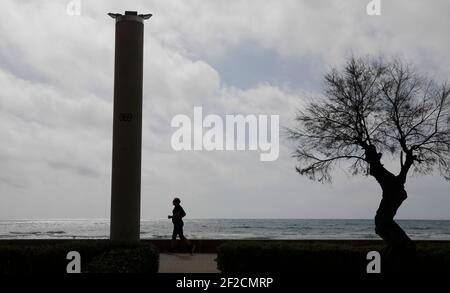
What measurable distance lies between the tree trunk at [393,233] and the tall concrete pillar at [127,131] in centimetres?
615

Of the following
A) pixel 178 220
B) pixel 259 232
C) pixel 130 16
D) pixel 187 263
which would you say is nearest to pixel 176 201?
pixel 178 220

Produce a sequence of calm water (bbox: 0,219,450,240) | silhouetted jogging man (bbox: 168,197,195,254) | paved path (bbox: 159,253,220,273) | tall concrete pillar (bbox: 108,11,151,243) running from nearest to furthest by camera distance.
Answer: paved path (bbox: 159,253,220,273), tall concrete pillar (bbox: 108,11,151,243), silhouetted jogging man (bbox: 168,197,195,254), calm water (bbox: 0,219,450,240)

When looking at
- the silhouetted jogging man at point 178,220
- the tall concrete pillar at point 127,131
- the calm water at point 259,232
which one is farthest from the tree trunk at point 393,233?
the calm water at point 259,232

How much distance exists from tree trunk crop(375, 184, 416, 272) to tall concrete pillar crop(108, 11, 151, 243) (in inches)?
242

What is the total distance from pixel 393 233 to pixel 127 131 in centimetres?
695

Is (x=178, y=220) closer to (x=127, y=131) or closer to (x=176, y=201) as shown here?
(x=176, y=201)

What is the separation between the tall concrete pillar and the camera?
588 inches

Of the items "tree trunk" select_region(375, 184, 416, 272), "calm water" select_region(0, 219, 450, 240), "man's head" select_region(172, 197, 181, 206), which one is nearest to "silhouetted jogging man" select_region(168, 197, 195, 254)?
"man's head" select_region(172, 197, 181, 206)

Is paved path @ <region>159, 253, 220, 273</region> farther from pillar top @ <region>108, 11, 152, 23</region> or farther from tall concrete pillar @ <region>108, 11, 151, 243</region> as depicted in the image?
pillar top @ <region>108, 11, 152, 23</region>

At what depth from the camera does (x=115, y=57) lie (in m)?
15.2

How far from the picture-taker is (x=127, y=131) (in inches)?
587

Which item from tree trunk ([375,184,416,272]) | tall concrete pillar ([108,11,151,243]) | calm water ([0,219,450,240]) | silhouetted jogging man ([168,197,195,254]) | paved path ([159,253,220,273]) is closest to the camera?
tree trunk ([375,184,416,272])

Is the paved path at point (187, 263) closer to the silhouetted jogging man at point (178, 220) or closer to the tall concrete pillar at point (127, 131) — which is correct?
the silhouetted jogging man at point (178, 220)
